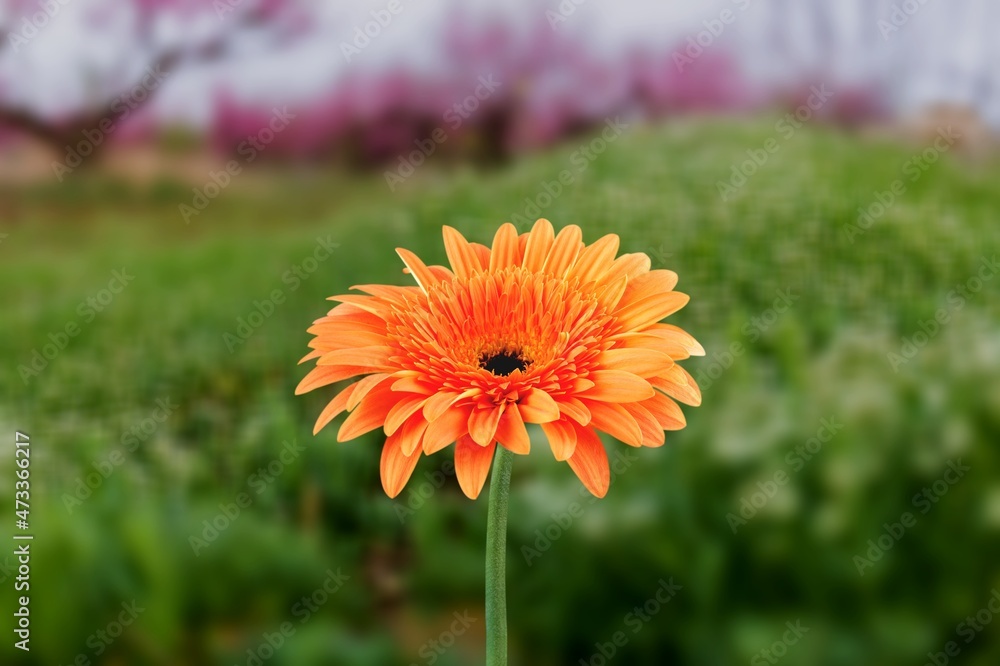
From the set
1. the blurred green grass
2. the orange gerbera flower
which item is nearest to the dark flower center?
the orange gerbera flower

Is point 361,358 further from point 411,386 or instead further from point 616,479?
point 616,479

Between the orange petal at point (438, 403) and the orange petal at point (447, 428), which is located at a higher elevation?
the orange petal at point (438, 403)

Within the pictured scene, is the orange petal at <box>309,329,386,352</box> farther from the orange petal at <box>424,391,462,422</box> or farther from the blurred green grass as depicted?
the blurred green grass

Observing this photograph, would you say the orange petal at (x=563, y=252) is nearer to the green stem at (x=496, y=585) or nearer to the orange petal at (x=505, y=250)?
the orange petal at (x=505, y=250)

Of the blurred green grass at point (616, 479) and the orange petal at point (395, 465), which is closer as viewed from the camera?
the orange petal at point (395, 465)

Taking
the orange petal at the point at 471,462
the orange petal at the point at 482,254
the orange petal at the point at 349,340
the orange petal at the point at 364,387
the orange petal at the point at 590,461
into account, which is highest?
the orange petal at the point at 482,254

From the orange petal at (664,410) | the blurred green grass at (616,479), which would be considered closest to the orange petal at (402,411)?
the orange petal at (664,410)
